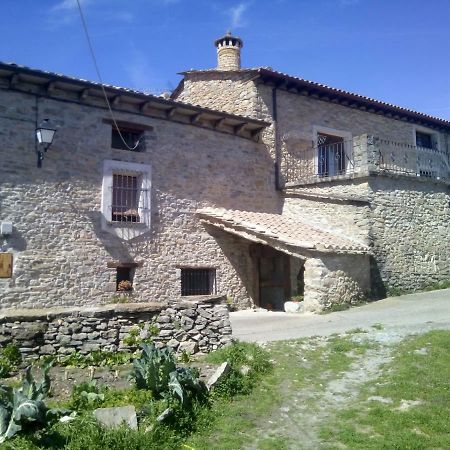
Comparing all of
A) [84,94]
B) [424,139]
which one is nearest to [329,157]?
[424,139]

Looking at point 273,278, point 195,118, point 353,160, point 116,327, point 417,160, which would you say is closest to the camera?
point 116,327

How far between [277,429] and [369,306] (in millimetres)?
7544

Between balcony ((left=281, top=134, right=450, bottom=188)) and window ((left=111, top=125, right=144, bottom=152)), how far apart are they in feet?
17.0

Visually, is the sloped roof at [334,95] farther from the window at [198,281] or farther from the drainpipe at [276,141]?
the window at [198,281]

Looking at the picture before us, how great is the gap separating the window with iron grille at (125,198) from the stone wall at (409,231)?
6920 millimetres

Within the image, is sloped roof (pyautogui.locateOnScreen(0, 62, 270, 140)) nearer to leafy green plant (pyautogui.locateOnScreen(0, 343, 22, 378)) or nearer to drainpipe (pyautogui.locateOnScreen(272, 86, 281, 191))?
drainpipe (pyautogui.locateOnScreen(272, 86, 281, 191))

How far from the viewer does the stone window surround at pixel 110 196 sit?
1162 centimetres

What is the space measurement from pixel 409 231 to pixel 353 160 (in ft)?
9.43

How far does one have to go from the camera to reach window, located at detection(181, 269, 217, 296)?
12.9 metres

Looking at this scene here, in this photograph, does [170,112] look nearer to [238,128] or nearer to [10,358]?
[238,128]

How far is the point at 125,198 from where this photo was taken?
12195 millimetres

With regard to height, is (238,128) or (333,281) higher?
(238,128)

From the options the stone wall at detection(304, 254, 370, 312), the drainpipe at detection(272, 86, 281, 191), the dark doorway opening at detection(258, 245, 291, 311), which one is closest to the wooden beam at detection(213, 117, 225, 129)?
the drainpipe at detection(272, 86, 281, 191)

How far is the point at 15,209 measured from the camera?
34.3 feet
